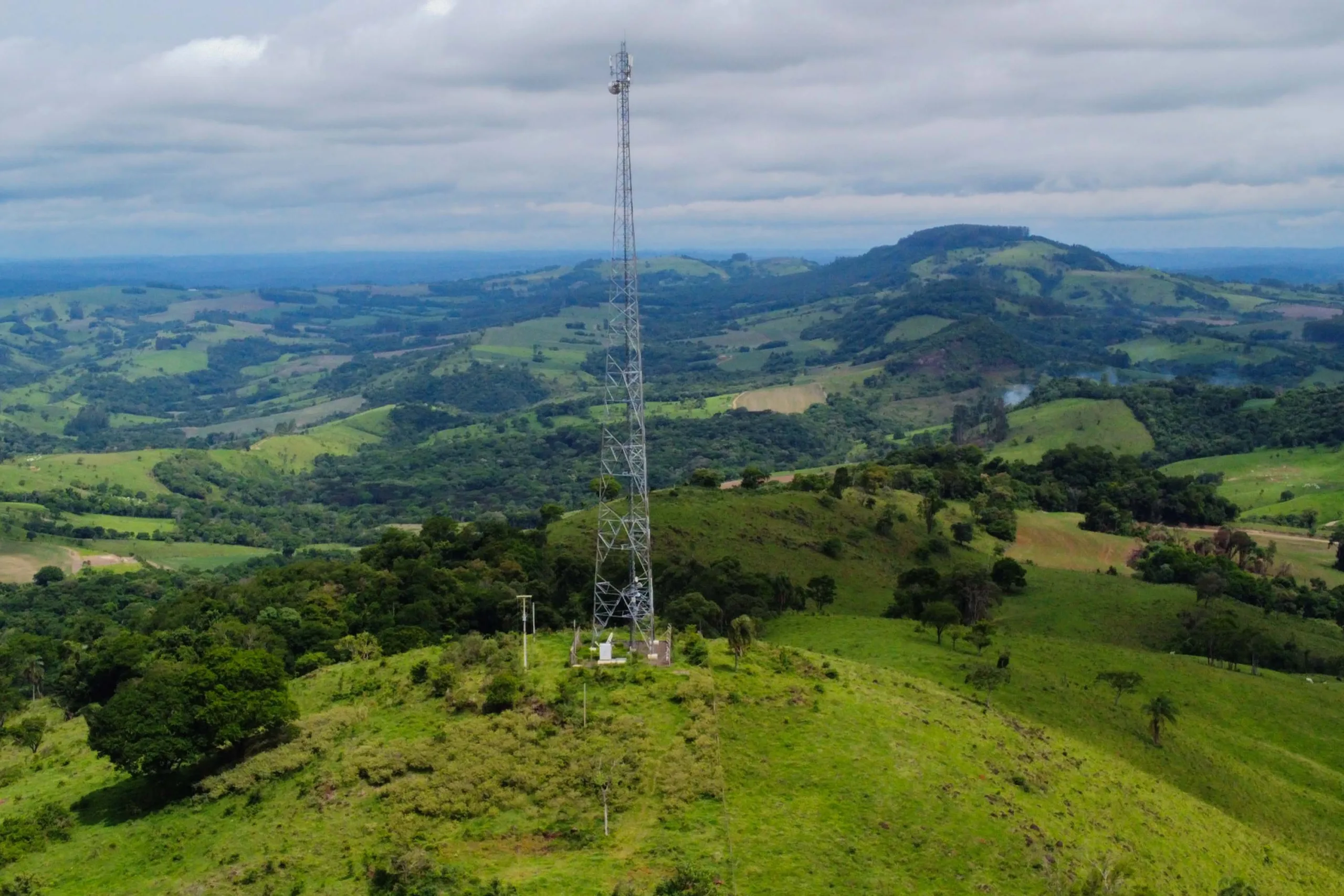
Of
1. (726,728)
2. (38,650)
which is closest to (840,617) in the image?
(726,728)

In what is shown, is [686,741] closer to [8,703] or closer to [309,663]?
[309,663]

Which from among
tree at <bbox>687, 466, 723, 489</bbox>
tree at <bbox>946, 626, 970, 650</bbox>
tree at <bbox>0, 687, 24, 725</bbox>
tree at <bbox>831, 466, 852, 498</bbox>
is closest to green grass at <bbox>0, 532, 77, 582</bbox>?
tree at <bbox>0, 687, 24, 725</bbox>

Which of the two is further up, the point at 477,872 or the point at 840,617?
the point at 477,872

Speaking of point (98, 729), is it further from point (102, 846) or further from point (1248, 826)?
point (1248, 826)

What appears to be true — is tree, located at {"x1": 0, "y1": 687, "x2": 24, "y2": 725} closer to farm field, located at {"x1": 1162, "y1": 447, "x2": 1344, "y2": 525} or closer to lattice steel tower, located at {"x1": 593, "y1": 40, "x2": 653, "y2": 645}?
lattice steel tower, located at {"x1": 593, "y1": 40, "x2": 653, "y2": 645}

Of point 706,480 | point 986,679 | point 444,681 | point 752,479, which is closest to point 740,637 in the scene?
point 444,681

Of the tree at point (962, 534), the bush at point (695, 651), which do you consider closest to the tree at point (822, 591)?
the tree at point (962, 534)
